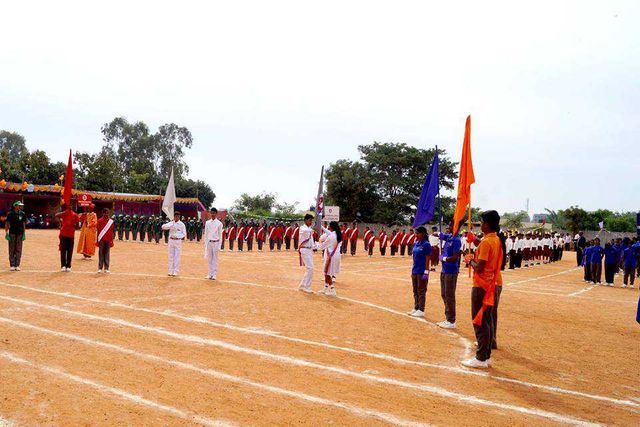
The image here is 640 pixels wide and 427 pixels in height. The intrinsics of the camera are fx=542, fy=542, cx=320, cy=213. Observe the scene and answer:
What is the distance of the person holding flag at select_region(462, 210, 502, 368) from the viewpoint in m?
7.09

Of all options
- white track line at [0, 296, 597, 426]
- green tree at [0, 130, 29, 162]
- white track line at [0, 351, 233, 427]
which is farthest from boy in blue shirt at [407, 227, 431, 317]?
green tree at [0, 130, 29, 162]

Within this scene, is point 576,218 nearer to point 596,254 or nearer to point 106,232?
point 596,254

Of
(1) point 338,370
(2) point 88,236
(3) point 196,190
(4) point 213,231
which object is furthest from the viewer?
(3) point 196,190

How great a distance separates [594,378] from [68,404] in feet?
20.1

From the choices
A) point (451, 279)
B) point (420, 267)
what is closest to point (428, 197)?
point (420, 267)

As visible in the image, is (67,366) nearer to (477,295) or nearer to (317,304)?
(477,295)

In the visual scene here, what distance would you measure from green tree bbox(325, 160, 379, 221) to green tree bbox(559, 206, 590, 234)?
21.3 metres

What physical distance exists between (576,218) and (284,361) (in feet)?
193

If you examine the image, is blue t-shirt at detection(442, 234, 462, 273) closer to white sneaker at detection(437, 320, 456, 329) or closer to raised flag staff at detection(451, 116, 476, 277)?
raised flag staff at detection(451, 116, 476, 277)

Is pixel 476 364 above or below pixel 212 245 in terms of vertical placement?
below

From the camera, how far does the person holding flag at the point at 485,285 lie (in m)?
7.09

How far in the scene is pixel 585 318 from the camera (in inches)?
475

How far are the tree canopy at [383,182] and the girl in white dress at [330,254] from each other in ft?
134

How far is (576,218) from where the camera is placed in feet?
192
